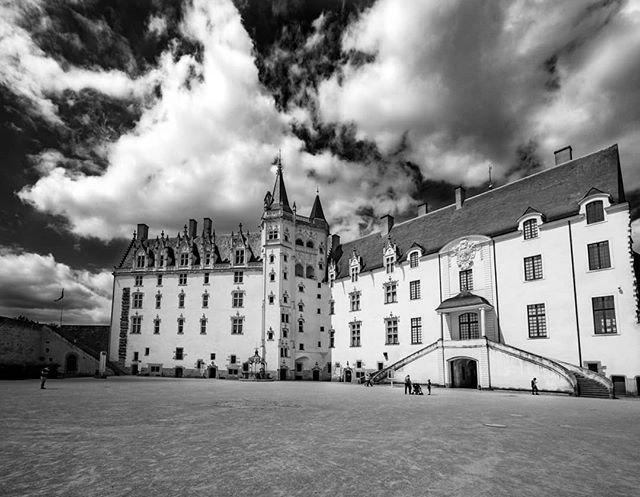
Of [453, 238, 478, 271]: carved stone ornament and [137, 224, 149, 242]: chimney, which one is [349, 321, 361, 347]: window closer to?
[453, 238, 478, 271]: carved stone ornament

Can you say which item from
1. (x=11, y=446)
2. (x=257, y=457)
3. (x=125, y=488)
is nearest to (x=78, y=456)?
(x=11, y=446)

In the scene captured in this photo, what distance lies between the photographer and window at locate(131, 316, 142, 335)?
5578cm

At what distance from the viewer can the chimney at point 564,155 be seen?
37.8 metres

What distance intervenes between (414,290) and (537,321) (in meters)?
12.4

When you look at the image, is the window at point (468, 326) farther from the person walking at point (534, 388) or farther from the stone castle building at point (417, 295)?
the person walking at point (534, 388)

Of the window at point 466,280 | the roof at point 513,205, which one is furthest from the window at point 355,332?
the window at point 466,280

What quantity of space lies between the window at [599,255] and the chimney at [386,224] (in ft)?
78.7

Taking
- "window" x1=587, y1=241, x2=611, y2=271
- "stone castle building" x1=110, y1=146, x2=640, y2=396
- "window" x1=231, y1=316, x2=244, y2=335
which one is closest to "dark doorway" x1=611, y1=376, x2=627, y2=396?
"stone castle building" x1=110, y1=146, x2=640, y2=396

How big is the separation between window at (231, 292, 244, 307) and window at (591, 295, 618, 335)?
36.8m

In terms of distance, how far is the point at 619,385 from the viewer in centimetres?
2759

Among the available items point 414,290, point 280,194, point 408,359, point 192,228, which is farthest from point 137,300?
point 408,359

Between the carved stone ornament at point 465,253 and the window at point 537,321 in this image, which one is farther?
the carved stone ornament at point 465,253

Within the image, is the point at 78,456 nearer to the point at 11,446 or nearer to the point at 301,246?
the point at 11,446

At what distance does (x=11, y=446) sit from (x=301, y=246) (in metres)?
45.7
